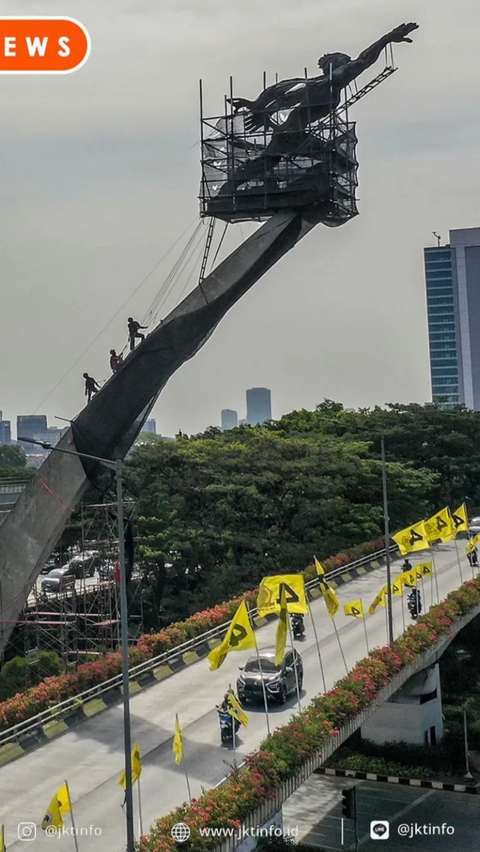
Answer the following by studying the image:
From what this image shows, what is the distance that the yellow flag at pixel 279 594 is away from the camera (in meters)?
24.8

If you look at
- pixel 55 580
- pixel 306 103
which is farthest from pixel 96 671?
pixel 55 580

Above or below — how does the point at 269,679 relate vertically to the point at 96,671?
below

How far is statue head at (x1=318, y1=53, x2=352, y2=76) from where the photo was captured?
31.1 metres

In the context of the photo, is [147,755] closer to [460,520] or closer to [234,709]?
[234,709]

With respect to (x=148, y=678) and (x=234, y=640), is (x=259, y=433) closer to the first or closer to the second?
(x=148, y=678)

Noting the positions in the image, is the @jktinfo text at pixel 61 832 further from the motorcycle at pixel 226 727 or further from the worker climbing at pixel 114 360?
the worker climbing at pixel 114 360

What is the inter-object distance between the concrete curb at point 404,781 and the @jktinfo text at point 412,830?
287 cm

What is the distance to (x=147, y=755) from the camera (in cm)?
2247

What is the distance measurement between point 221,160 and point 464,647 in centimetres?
2776

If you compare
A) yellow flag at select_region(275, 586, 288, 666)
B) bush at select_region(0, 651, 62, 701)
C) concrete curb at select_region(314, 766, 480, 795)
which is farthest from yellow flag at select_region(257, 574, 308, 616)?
bush at select_region(0, 651, 62, 701)

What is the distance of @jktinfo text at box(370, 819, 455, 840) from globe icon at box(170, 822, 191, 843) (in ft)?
44.7

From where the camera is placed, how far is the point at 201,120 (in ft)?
109

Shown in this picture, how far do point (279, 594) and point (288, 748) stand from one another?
525 cm

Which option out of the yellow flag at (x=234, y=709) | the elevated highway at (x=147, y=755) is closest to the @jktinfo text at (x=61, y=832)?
the elevated highway at (x=147, y=755)
